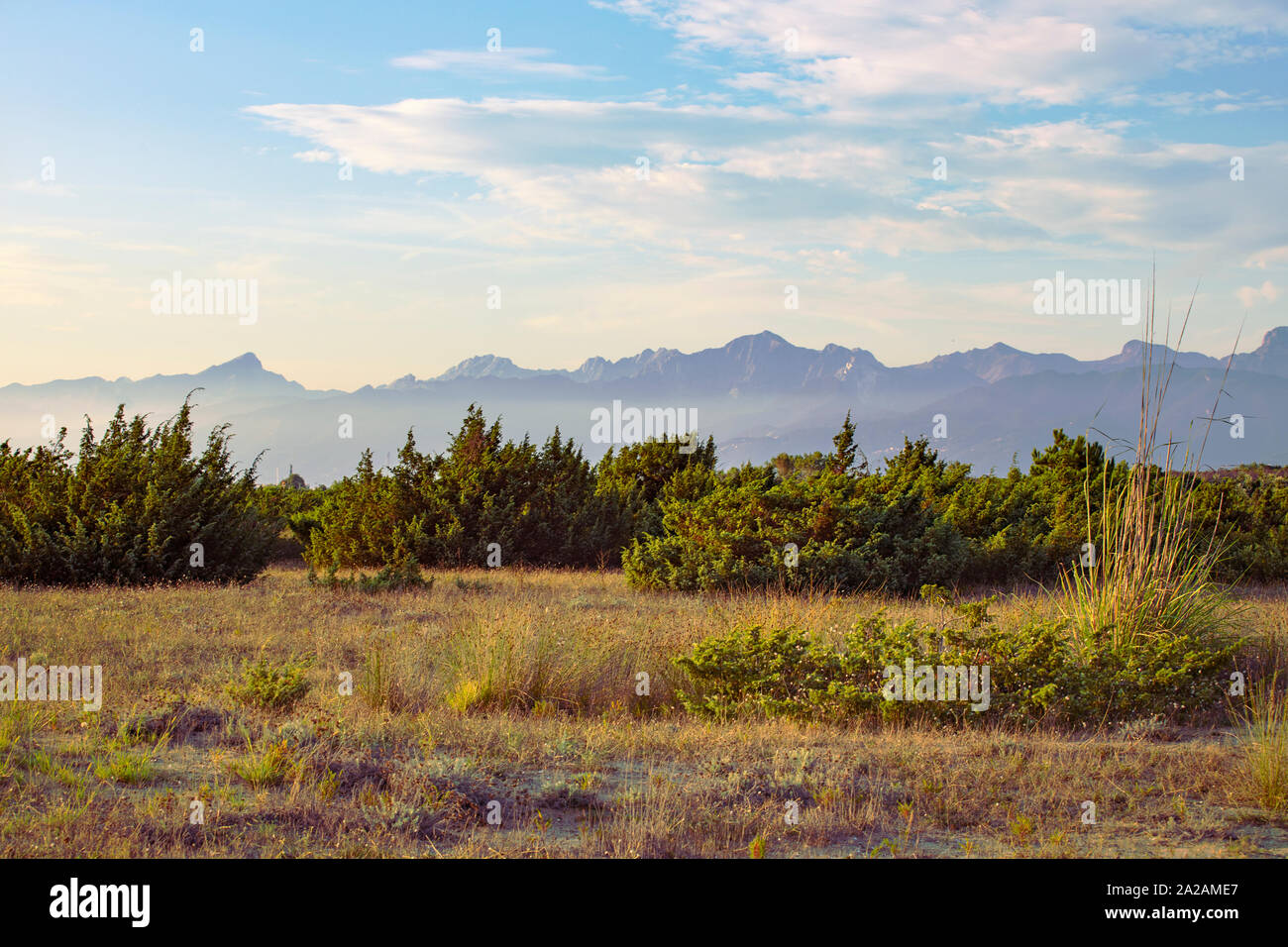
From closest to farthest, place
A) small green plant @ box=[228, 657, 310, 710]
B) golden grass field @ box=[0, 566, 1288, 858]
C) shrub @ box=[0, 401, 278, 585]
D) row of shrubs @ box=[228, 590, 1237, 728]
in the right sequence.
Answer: golden grass field @ box=[0, 566, 1288, 858]
small green plant @ box=[228, 657, 310, 710]
row of shrubs @ box=[228, 590, 1237, 728]
shrub @ box=[0, 401, 278, 585]

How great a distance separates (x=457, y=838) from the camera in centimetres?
455

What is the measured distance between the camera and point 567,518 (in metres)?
20.7

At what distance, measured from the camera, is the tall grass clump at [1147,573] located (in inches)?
315

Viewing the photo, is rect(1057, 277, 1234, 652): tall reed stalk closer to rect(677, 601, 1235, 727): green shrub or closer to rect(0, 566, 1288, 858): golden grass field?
rect(677, 601, 1235, 727): green shrub

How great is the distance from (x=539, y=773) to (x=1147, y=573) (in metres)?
5.94

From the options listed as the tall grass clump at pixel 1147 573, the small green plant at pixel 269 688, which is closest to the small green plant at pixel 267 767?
the small green plant at pixel 269 688

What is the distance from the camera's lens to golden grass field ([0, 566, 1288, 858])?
177 inches

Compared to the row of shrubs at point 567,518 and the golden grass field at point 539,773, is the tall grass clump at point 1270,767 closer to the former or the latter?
the golden grass field at point 539,773

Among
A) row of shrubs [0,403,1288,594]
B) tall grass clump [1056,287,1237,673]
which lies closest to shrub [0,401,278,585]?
row of shrubs [0,403,1288,594]

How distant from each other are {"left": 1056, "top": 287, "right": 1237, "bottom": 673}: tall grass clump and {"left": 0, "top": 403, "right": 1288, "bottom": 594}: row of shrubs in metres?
0.43

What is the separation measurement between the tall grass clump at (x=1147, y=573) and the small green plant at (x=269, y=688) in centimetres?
638
